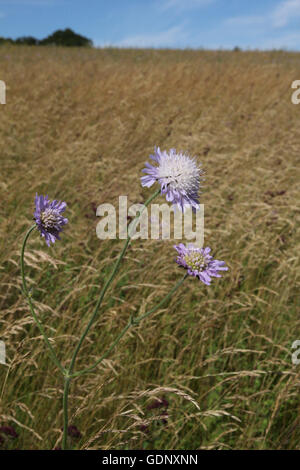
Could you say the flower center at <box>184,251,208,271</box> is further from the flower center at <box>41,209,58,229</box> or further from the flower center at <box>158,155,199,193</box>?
the flower center at <box>41,209,58,229</box>

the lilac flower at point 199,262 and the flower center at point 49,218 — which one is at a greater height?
the flower center at point 49,218

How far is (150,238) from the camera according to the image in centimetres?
282

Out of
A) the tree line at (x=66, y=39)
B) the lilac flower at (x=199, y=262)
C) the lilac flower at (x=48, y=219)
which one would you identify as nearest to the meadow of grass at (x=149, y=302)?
the lilac flower at (x=48, y=219)

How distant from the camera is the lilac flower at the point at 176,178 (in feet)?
3.67

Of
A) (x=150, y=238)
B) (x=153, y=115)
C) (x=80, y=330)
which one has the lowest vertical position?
(x=80, y=330)

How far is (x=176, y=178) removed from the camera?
1.12 m

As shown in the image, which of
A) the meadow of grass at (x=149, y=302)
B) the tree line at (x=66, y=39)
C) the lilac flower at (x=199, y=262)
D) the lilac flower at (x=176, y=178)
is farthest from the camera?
the tree line at (x=66, y=39)

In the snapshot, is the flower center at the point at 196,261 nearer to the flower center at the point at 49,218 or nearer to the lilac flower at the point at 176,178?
the lilac flower at the point at 176,178

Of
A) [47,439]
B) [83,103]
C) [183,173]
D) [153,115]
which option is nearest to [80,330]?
[47,439]

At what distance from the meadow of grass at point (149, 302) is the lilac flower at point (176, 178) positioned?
18.5 inches

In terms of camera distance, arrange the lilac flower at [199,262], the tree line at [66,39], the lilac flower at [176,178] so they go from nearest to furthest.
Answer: the lilac flower at [176,178] < the lilac flower at [199,262] < the tree line at [66,39]
